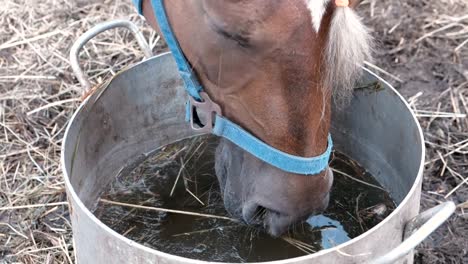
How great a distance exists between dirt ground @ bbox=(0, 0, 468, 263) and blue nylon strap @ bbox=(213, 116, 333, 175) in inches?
26.3

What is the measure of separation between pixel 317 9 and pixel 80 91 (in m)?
1.50

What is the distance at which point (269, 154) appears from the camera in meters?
1.43

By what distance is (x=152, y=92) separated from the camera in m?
2.10

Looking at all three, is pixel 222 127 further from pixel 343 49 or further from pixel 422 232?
pixel 422 232

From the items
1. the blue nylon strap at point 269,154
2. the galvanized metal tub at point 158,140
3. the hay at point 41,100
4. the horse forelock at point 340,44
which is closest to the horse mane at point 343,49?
the horse forelock at point 340,44

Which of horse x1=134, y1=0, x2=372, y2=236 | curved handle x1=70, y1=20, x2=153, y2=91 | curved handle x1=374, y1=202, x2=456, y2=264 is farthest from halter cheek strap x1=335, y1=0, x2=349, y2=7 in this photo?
curved handle x1=70, y1=20, x2=153, y2=91

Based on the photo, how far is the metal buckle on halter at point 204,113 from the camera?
1.50 m

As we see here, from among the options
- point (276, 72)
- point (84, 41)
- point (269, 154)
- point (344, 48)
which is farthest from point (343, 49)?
point (84, 41)

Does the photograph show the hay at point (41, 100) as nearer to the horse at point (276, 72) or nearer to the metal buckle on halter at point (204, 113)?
the metal buckle on halter at point (204, 113)

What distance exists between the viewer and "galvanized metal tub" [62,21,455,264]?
1335 millimetres

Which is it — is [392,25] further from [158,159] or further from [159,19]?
[159,19]

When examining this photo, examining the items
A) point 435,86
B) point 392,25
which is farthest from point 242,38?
point 392,25

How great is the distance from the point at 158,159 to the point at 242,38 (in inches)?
39.7

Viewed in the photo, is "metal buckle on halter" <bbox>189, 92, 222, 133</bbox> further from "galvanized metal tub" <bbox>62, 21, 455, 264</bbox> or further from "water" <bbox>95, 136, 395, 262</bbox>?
"water" <bbox>95, 136, 395, 262</bbox>
